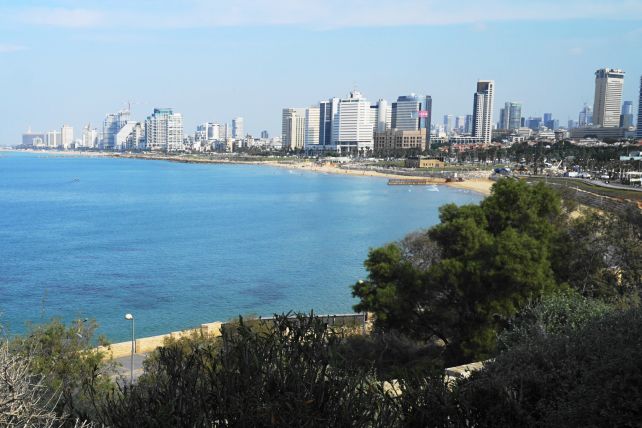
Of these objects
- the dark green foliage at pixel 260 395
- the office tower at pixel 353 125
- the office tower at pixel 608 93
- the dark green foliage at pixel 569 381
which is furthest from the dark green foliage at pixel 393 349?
the office tower at pixel 608 93

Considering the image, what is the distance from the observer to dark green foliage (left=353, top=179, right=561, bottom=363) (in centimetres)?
1079

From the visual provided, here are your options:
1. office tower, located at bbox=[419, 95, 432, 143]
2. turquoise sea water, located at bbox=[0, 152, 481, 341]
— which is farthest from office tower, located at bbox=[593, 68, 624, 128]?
turquoise sea water, located at bbox=[0, 152, 481, 341]

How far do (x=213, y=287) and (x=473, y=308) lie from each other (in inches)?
583

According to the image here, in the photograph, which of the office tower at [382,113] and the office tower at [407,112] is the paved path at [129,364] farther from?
the office tower at [382,113]

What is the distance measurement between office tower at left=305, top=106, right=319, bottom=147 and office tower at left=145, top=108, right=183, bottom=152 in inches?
1679

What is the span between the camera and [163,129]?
197375 millimetres

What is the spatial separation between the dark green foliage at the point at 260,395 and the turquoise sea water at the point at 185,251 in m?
10.3

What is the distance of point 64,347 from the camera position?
888 centimetres

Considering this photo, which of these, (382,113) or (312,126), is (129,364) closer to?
(312,126)

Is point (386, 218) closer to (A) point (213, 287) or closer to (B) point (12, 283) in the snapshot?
(A) point (213, 287)

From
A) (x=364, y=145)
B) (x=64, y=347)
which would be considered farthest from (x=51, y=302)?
(x=364, y=145)

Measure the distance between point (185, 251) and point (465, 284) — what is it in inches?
900

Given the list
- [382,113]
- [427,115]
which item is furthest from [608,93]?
[382,113]

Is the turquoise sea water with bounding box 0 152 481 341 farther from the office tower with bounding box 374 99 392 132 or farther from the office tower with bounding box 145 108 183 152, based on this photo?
the office tower with bounding box 145 108 183 152
